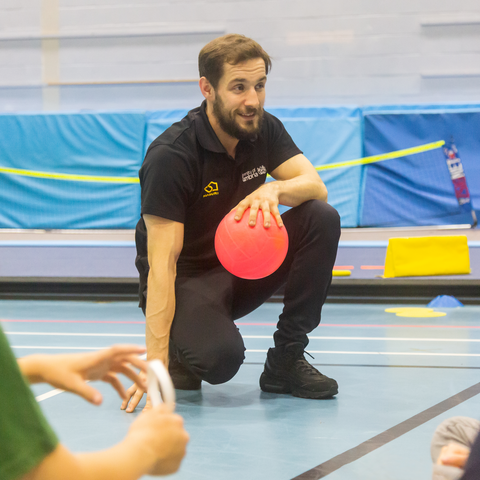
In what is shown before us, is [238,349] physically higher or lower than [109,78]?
lower

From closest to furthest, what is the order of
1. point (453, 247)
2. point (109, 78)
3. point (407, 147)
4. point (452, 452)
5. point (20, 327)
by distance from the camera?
point (452, 452), point (20, 327), point (453, 247), point (407, 147), point (109, 78)

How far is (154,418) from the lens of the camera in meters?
0.73

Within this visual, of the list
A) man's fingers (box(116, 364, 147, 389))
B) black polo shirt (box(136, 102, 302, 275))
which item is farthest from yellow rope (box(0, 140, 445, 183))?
man's fingers (box(116, 364, 147, 389))

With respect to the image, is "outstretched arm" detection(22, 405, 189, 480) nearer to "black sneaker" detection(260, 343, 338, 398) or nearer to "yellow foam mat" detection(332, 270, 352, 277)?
"black sneaker" detection(260, 343, 338, 398)

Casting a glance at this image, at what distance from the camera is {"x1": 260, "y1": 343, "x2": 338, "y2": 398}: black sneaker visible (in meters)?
2.20

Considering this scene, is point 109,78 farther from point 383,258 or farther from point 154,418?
point 154,418

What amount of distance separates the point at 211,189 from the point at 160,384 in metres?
1.59

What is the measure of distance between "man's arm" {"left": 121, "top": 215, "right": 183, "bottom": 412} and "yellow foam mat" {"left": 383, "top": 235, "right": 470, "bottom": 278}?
273cm

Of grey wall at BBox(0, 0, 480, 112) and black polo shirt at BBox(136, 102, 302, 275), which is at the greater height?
grey wall at BBox(0, 0, 480, 112)

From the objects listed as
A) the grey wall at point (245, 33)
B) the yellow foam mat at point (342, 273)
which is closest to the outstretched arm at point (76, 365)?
the yellow foam mat at point (342, 273)

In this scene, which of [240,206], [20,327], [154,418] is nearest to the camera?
[154,418]

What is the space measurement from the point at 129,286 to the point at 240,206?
2.78m

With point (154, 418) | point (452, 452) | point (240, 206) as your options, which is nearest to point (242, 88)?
point (240, 206)

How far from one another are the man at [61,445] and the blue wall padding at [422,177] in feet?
15.9
